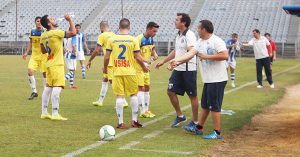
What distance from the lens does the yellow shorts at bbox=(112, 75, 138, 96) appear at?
1091 cm

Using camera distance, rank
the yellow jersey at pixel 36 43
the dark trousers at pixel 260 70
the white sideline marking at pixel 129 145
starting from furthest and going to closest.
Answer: the dark trousers at pixel 260 70 < the yellow jersey at pixel 36 43 < the white sideline marking at pixel 129 145

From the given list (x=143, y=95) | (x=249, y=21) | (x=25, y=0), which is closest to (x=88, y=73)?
(x=143, y=95)

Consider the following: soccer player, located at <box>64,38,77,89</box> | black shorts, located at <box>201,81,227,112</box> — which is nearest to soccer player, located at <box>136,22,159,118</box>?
black shorts, located at <box>201,81,227,112</box>

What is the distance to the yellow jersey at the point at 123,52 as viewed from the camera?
10781 millimetres

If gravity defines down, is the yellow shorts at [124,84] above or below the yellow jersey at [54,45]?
below

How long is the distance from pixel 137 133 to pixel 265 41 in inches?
485

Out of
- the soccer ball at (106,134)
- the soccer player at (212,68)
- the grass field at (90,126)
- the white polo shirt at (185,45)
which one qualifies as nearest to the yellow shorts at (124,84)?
the grass field at (90,126)

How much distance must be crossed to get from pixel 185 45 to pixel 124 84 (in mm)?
1373

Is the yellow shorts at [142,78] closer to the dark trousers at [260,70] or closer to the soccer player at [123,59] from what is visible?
the soccer player at [123,59]

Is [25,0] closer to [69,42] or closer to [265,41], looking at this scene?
[69,42]

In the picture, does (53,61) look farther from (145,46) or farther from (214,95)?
(214,95)

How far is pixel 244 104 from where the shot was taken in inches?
619

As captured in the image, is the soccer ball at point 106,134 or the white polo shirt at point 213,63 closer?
the soccer ball at point 106,134

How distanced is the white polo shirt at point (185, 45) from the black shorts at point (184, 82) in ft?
0.32
